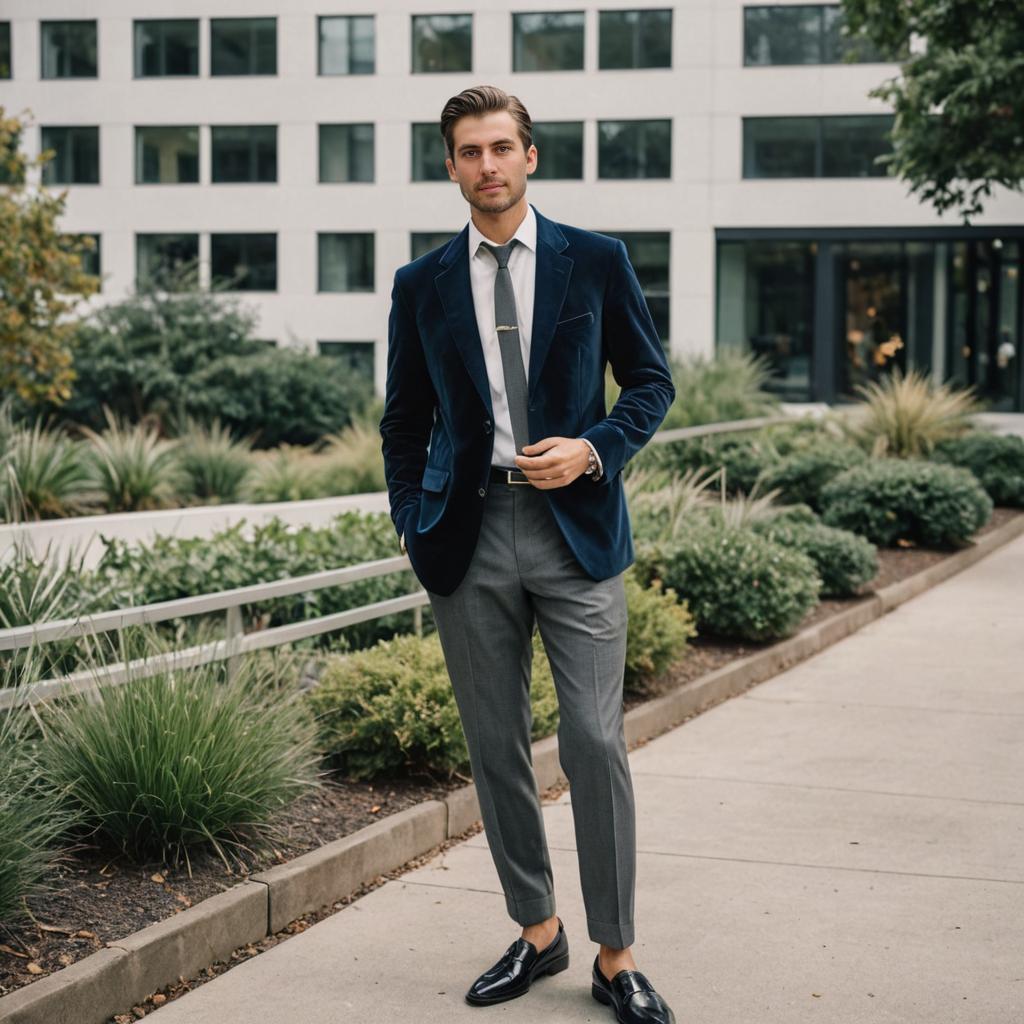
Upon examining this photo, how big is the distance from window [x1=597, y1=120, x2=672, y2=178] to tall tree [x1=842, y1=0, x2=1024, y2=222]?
20.1m

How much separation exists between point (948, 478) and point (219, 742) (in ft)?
31.5

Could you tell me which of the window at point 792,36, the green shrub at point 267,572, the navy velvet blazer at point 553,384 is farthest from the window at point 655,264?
the navy velvet blazer at point 553,384

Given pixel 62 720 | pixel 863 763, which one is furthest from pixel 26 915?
pixel 863 763

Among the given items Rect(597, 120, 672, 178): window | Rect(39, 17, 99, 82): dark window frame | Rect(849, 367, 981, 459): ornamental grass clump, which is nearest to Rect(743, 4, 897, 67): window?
Rect(597, 120, 672, 178): window

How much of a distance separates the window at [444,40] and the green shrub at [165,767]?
3609 cm

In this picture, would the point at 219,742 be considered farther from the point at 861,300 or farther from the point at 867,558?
the point at 861,300

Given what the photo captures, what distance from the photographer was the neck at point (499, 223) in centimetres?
371

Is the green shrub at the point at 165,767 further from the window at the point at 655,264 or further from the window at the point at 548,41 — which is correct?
the window at the point at 548,41

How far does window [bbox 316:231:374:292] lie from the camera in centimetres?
3916

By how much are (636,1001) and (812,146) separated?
116ft

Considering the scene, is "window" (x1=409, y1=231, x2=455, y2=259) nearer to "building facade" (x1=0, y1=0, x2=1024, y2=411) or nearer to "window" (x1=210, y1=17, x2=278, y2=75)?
"building facade" (x1=0, y1=0, x2=1024, y2=411)

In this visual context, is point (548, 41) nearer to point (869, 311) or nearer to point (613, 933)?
point (869, 311)

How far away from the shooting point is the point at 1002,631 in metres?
9.77

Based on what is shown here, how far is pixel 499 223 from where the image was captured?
3717 mm
